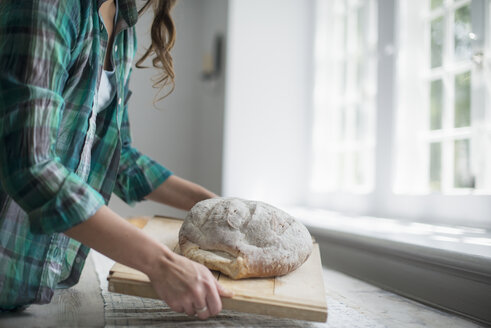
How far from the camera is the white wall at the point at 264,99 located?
2.35 m

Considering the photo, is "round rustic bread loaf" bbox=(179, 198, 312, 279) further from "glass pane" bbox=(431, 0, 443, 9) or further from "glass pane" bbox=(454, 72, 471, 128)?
"glass pane" bbox=(431, 0, 443, 9)

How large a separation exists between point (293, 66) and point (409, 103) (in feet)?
2.94

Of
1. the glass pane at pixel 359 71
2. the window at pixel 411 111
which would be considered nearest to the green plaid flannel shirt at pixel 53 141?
the window at pixel 411 111

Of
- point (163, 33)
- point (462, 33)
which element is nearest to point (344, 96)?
point (462, 33)

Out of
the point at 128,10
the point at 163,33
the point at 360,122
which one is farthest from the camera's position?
the point at 360,122

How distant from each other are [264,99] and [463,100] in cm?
114

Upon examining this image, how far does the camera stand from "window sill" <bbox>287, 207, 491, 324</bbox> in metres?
0.87

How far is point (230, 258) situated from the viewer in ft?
2.41

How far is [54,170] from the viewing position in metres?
0.61

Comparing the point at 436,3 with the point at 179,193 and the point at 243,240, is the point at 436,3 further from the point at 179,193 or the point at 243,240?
the point at 243,240

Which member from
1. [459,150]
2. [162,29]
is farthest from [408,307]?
[162,29]

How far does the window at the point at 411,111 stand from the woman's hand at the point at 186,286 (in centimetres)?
101

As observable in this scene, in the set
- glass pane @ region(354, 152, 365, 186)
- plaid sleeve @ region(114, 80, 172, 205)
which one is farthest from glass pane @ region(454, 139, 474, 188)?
plaid sleeve @ region(114, 80, 172, 205)

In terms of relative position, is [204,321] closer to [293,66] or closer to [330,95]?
[330,95]
